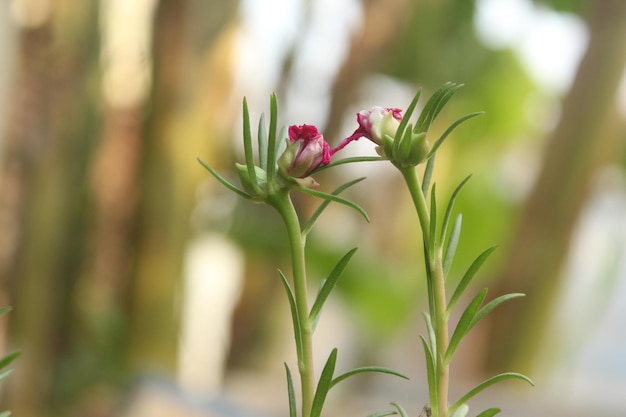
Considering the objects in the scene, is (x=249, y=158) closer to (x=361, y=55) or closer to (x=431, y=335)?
(x=431, y=335)

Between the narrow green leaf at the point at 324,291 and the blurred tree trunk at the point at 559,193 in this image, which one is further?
the blurred tree trunk at the point at 559,193

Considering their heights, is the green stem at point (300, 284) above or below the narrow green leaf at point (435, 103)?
below

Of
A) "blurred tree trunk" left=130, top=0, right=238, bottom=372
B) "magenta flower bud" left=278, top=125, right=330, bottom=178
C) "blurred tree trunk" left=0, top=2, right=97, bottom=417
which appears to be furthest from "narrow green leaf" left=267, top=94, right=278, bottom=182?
"blurred tree trunk" left=130, top=0, right=238, bottom=372

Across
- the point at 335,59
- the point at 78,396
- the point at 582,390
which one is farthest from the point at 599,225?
the point at 78,396

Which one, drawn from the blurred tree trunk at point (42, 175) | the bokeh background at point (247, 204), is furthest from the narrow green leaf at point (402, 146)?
the blurred tree trunk at point (42, 175)

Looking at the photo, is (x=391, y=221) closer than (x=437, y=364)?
No

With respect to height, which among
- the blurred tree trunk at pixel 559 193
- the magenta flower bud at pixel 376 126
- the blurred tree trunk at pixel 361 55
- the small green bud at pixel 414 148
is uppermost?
the blurred tree trunk at pixel 361 55

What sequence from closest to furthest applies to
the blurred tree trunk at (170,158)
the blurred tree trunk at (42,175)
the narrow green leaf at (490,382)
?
the narrow green leaf at (490,382) → the blurred tree trunk at (42,175) → the blurred tree trunk at (170,158)

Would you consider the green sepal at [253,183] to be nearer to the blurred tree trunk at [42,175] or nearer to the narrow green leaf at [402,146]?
the narrow green leaf at [402,146]

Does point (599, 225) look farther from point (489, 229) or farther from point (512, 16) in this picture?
point (512, 16)

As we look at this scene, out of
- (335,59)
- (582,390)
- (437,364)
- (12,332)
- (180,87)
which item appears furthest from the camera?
(582,390)
